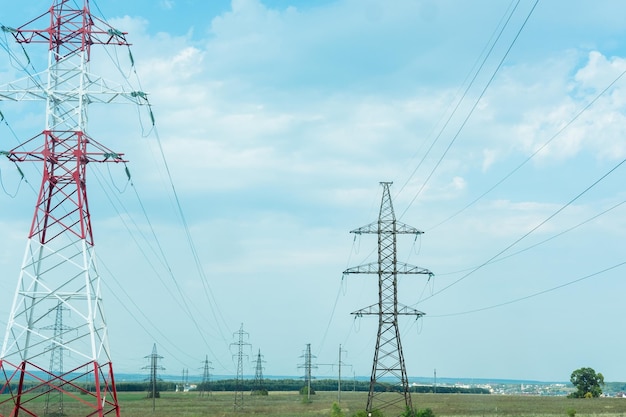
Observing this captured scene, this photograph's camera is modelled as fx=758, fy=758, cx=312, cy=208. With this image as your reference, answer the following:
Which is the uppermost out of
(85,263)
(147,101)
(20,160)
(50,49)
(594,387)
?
(50,49)

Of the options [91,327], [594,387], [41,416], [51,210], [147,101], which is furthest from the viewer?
[594,387]

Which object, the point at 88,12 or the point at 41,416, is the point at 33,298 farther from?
the point at 41,416

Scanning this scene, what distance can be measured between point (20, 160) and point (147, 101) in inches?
248

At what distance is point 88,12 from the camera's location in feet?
123

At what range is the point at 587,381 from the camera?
521ft

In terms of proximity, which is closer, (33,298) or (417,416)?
(33,298)

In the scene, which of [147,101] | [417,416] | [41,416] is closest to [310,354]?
[41,416]

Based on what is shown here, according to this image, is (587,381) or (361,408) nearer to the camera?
(361,408)

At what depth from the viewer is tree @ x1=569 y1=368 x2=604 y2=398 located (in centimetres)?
15825

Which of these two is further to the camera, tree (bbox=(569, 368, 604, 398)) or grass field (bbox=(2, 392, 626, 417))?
tree (bbox=(569, 368, 604, 398))

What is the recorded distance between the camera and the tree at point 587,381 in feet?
519

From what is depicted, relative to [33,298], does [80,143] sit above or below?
above

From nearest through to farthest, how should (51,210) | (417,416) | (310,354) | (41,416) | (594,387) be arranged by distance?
(51,210) → (417,416) → (41,416) → (310,354) → (594,387)

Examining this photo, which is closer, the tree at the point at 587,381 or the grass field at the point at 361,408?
the grass field at the point at 361,408
